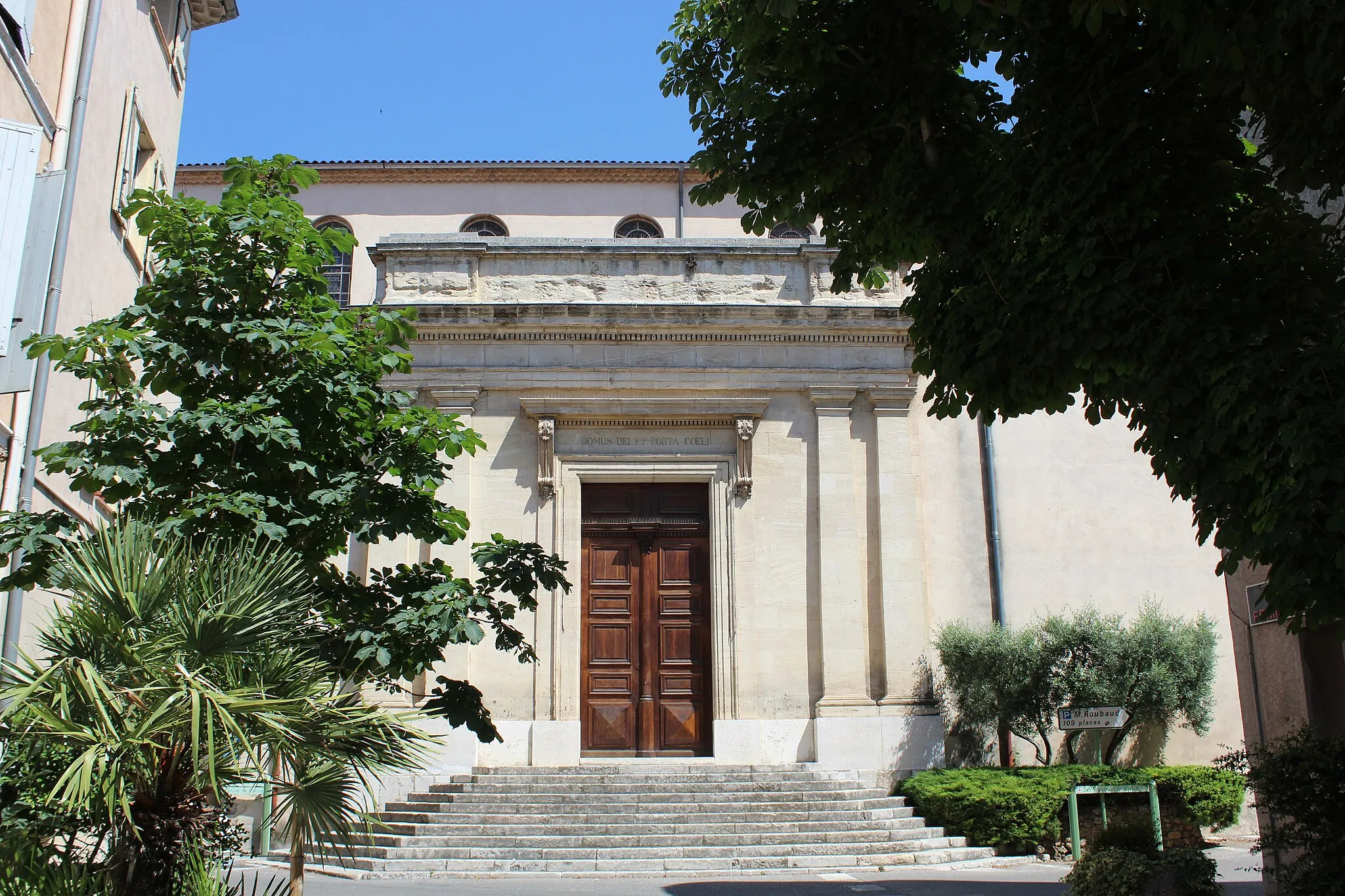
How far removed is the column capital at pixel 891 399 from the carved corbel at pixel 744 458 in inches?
71.9

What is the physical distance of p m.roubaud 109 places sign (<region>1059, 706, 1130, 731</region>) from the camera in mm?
13109

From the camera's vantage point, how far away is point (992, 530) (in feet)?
56.0

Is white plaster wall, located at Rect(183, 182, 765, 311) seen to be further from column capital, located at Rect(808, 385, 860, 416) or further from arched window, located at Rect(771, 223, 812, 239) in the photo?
column capital, located at Rect(808, 385, 860, 416)

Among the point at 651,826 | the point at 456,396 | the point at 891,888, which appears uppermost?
the point at 456,396

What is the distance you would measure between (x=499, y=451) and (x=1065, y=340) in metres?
11.3

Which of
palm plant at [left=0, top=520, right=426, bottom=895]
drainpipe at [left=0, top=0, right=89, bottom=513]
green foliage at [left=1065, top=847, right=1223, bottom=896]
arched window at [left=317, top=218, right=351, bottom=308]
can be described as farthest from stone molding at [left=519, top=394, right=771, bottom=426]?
palm plant at [left=0, top=520, right=426, bottom=895]

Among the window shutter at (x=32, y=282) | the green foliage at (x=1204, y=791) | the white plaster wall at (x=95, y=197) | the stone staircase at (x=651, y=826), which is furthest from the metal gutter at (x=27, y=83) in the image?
the green foliage at (x=1204, y=791)

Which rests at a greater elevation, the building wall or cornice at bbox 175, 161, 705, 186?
cornice at bbox 175, 161, 705, 186

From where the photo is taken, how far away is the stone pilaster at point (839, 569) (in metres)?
15.8

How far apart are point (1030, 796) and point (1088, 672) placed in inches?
89.5

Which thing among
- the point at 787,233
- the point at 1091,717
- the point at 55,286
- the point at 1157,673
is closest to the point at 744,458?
the point at 1091,717

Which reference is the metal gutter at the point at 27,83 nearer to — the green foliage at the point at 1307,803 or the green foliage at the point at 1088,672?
the green foliage at the point at 1307,803

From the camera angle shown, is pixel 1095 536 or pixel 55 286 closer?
pixel 55 286

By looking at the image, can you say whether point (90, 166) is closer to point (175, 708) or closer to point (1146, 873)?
point (175, 708)
